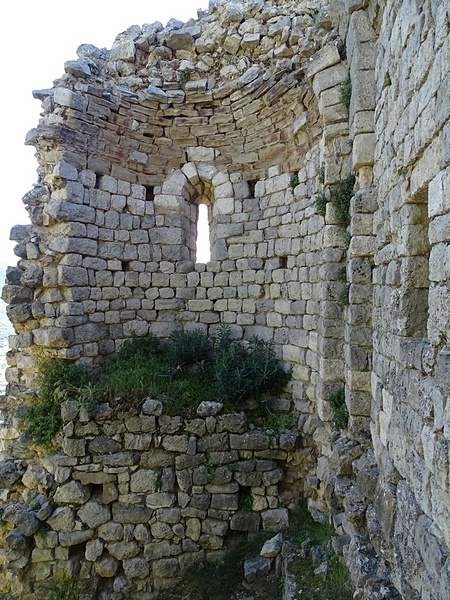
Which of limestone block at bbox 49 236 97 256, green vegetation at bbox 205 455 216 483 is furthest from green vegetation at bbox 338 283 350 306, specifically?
limestone block at bbox 49 236 97 256

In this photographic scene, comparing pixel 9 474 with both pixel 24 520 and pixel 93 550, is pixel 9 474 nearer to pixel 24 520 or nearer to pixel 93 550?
pixel 24 520

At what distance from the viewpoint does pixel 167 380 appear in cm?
579

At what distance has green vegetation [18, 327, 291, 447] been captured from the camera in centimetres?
550

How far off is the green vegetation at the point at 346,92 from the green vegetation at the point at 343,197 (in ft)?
2.93

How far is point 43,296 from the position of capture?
6230 mm

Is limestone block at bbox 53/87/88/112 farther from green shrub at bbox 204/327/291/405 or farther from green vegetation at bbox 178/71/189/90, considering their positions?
green shrub at bbox 204/327/291/405

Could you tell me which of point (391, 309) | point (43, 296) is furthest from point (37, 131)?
point (391, 309)

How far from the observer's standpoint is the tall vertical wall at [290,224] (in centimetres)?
266

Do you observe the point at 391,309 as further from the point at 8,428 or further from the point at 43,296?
the point at 8,428

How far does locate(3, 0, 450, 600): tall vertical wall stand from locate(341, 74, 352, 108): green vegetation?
104 millimetres

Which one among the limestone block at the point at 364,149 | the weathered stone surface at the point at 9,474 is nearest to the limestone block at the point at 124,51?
the limestone block at the point at 364,149

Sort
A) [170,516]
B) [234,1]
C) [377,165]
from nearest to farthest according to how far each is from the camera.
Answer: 1. [377,165]
2. [170,516]
3. [234,1]

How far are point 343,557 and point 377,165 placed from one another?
3647 mm

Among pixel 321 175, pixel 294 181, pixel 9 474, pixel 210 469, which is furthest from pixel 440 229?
pixel 9 474
